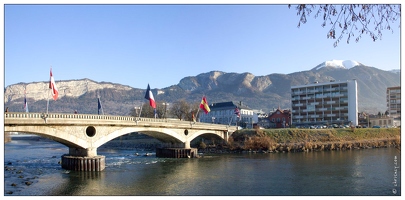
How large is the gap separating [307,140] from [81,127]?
146 ft

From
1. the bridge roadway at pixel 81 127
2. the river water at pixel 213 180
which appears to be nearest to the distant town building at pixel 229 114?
the bridge roadway at pixel 81 127

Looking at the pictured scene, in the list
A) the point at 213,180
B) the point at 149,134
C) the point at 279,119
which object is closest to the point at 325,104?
the point at 279,119

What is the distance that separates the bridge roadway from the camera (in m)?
32.8

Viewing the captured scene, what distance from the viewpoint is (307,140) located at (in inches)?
2751

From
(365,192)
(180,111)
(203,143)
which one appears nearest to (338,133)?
(203,143)

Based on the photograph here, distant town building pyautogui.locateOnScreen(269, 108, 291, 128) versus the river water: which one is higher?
distant town building pyautogui.locateOnScreen(269, 108, 291, 128)

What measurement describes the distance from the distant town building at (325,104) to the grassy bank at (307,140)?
19.0 meters

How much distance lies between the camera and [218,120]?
413ft

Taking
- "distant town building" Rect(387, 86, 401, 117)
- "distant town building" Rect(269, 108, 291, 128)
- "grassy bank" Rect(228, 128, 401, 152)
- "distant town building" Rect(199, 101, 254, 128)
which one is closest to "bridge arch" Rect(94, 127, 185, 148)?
"grassy bank" Rect(228, 128, 401, 152)

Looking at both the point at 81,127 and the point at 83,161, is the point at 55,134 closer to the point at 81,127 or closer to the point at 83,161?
the point at 81,127

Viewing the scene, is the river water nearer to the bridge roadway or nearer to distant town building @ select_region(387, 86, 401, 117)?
the bridge roadway

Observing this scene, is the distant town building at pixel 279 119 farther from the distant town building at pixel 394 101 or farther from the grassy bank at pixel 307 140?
the distant town building at pixel 394 101

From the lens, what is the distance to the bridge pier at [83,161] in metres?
38.5

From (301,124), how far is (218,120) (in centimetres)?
3228
